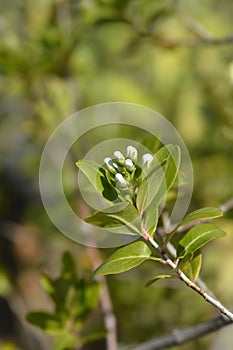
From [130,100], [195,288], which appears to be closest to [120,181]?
[195,288]

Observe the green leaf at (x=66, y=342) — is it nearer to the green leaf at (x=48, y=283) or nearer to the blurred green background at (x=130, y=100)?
the green leaf at (x=48, y=283)

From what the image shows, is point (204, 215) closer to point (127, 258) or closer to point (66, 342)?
point (127, 258)

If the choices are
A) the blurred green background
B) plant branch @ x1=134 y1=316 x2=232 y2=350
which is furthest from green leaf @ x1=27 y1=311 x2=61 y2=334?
the blurred green background

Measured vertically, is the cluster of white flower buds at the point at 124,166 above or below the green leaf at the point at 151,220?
above

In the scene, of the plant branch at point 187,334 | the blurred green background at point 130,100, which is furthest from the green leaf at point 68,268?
the blurred green background at point 130,100

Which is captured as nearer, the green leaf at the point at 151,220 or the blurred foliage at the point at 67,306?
the green leaf at the point at 151,220
